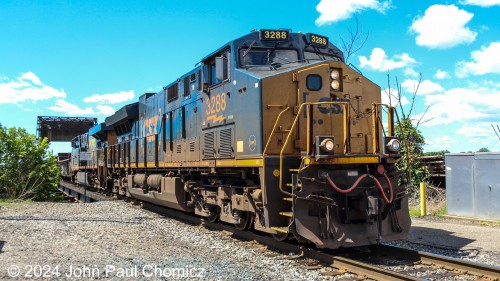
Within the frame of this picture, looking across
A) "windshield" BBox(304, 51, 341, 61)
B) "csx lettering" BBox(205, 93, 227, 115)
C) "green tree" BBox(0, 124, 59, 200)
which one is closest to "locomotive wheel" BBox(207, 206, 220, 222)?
"csx lettering" BBox(205, 93, 227, 115)

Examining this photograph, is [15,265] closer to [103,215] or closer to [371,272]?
[371,272]

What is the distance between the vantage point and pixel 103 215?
42.9ft

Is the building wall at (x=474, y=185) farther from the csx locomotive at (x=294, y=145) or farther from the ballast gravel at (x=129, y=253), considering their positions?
the ballast gravel at (x=129, y=253)

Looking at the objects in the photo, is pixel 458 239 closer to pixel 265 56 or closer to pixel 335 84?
pixel 335 84

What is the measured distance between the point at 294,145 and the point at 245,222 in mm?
2375

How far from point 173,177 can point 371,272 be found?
6809 millimetres

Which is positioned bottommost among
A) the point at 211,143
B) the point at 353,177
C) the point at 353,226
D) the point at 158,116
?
the point at 353,226

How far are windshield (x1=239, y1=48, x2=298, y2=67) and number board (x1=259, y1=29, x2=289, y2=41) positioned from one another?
21 cm

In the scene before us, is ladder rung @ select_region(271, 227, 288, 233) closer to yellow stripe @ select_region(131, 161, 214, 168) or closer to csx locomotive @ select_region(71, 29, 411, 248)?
csx locomotive @ select_region(71, 29, 411, 248)

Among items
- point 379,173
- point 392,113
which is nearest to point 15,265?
point 379,173

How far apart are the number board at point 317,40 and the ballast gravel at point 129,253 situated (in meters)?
4.16

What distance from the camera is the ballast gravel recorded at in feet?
20.2

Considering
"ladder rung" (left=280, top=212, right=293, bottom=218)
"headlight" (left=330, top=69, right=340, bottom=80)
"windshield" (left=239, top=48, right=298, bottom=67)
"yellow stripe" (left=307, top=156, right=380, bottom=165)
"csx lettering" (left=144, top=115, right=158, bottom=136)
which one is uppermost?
"windshield" (left=239, top=48, right=298, bottom=67)

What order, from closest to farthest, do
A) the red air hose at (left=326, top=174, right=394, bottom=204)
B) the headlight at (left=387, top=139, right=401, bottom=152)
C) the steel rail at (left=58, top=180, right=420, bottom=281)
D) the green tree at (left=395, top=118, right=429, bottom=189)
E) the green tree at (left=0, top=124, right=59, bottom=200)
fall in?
the steel rail at (left=58, top=180, right=420, bottom=281) < the red air hose at (left=326, top=174, right=394, bottom=204) < the headlight at (left=387, top=139, right=401, bottom=152) < the green tree at (left=395, top=118, right=429, bottom=189) < the green tree at (left=0, top=124, right=59, bottom=200)
